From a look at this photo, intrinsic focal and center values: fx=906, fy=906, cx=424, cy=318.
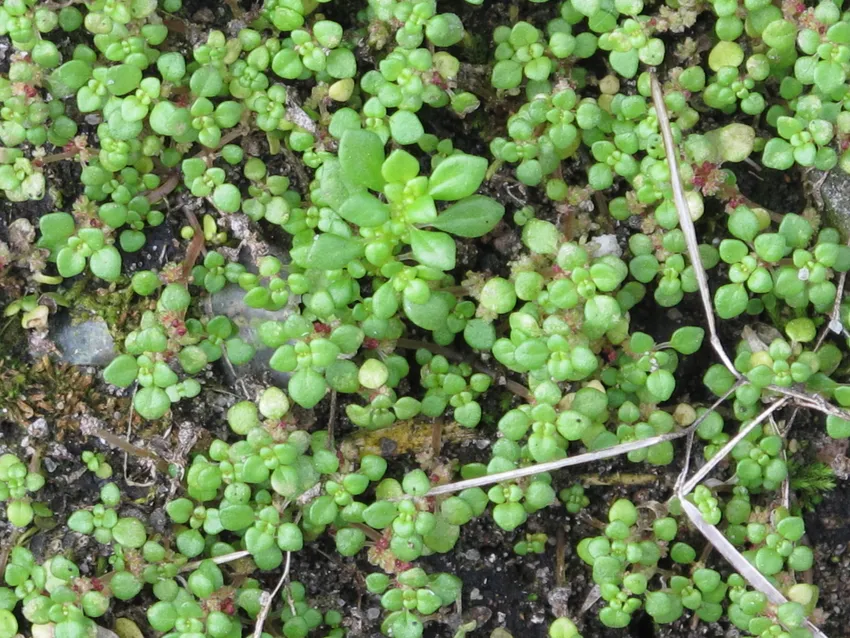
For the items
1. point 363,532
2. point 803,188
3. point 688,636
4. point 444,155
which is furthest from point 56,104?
point 688,636

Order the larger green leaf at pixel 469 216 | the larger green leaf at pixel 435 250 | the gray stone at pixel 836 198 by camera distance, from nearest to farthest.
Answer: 1. the larger green leaf at pixel 435 250
2. the larger green leaf at pixel 469 216
3. the gray stone at pixel 836 198

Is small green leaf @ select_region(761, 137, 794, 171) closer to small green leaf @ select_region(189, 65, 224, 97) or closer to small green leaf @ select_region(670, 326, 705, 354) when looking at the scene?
small green leaf @ select_region(670, 326, 705, 354)

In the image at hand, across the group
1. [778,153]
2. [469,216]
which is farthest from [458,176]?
[778,153]

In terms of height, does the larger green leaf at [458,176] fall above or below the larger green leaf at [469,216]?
above

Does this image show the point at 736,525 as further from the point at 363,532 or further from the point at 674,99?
the point at 674,99

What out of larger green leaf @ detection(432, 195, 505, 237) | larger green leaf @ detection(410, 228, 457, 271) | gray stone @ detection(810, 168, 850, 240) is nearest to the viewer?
larger green leaf @ detection(410, 228, 457, 271)

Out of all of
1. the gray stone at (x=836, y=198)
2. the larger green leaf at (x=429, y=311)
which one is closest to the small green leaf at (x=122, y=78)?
the larger green leaf at (x=429, y=311)

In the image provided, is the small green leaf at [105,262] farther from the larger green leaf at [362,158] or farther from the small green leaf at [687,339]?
the small green leaf at [687,339]

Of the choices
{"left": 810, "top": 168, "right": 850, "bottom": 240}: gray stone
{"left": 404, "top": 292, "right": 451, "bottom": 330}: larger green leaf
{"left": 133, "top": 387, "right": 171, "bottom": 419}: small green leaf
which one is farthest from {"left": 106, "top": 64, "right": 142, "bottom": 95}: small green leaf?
{"left": 810, "top": 168, "right": 850, "bottom": 240}: gray stone
